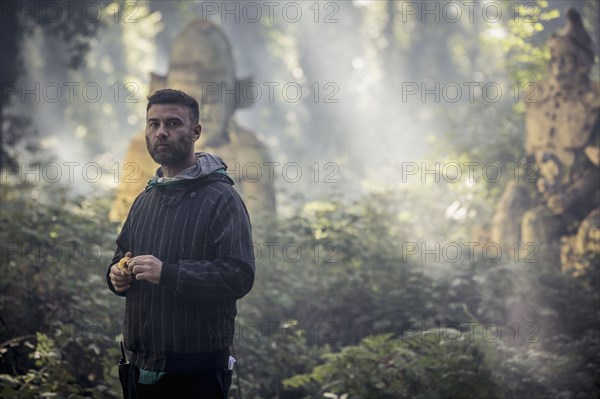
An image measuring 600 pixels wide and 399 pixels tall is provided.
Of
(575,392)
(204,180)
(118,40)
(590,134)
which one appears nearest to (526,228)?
(590,134)

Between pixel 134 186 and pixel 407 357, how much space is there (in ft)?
19.5

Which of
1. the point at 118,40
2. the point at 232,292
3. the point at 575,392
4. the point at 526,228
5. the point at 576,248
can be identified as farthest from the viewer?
the point at 118,40

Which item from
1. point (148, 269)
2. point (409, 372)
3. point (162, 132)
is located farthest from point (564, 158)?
point (148, 269)

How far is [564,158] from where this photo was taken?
10930 mm

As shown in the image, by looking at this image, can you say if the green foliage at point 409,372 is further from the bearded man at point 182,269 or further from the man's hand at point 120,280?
the man's hand at point 120,280

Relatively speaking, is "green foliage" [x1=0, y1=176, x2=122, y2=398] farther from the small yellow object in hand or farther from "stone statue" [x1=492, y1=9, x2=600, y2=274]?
"stone statue" [x1=492, y1=9, x2=600, y2=274]

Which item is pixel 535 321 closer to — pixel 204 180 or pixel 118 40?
pixel 204 180

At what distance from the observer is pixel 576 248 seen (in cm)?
1010

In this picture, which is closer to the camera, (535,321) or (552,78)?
(535,321)

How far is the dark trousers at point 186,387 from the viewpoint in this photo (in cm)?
341

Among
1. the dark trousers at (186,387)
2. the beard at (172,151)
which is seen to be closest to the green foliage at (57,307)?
the dark trousers at (186,387)

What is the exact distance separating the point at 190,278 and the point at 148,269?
7.9 inches

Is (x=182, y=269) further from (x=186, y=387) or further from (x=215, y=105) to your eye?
(x=215, y=105)

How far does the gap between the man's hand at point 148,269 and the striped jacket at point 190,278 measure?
36 mm
